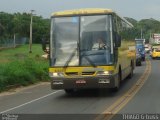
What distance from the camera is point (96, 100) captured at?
17703 millimetres

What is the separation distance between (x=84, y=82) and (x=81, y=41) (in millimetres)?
1579

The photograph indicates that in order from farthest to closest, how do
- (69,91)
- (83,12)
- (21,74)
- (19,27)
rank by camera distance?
1. (19,27)
2. (21,74)
3. (69,91)
4. (83,12)

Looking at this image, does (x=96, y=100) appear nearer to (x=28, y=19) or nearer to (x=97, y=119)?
(x=97, y=119)

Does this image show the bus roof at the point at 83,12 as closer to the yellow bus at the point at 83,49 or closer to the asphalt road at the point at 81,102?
the yellow bus at the point at 83,49

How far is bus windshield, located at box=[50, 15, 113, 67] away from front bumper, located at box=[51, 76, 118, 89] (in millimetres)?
561

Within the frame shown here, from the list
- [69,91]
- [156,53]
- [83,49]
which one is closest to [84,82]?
[83,49]

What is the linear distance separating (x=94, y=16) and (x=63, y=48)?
1732 mm

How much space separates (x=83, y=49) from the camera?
18516 millimetres

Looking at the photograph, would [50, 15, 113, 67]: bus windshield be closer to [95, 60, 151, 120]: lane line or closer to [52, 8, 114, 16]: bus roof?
[52, 8, 114, 16]: bus roof

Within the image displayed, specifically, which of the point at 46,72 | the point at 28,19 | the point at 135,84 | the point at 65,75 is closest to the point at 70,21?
the point at 65,75

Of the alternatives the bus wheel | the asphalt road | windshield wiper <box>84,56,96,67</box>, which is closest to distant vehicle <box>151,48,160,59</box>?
the asphalt road

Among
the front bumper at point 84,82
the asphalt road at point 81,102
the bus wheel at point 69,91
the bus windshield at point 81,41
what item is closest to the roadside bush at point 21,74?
the asphalt road at point 81,102

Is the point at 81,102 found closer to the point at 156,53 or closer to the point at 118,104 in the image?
the point at 118,104

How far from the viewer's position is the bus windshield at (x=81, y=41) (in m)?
18.4
